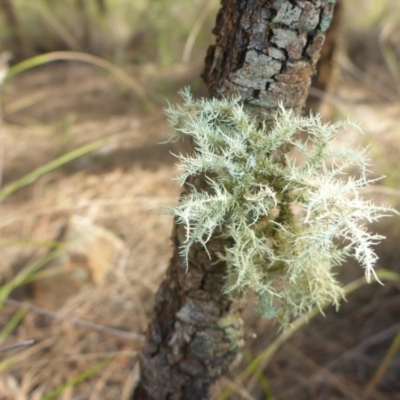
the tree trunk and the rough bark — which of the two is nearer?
the tree trunk

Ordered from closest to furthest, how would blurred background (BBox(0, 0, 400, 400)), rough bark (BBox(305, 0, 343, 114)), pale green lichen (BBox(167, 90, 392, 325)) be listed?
pale green lichen (BBox(167, 90, 392, 325))
blurred background (BBox(0, 0, 400, 400))
rough bark (BBox(305, 0, 343, 114))

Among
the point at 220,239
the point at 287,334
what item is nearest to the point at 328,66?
the point at 287,334

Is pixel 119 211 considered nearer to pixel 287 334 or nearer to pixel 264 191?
pixel 287 334

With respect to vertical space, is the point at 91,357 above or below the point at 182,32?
below

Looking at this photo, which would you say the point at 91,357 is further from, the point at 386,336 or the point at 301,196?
the point at 301,196

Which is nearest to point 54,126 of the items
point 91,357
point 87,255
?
point 87,255

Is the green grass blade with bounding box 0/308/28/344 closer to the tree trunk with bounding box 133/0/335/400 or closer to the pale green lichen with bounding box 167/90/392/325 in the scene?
the tree trunk with bounding box 133/0/335/400

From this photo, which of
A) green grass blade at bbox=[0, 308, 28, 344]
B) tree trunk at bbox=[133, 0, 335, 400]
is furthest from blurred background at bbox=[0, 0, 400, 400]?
tree trunk at bbox=[133, 0, 335, 400]
